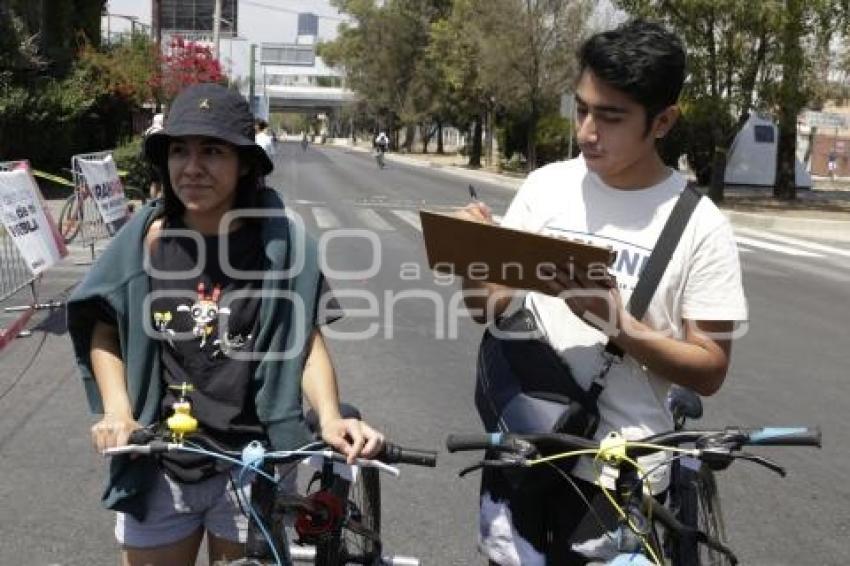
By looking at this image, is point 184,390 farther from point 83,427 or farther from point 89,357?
point 83,427

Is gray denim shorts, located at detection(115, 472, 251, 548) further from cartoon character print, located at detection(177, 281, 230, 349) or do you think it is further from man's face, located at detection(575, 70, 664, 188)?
man's face, located at detection(575, 70, 664, 188)

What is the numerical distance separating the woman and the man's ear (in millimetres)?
862

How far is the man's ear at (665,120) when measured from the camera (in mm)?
2271

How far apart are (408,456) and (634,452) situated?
0.47 m

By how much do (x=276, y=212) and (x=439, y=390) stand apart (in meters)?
4.10

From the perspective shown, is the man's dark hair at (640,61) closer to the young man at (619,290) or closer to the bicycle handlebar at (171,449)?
the young man at (619,290)

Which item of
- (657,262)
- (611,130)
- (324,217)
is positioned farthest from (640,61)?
(324,217)

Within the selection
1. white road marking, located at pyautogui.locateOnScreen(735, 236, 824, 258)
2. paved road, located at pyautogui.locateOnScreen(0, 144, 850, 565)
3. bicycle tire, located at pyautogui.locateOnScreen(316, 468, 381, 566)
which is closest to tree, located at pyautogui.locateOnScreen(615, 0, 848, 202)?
white road marking, located at pyautogui.locateOnScreen(735, 236, 824, 258)

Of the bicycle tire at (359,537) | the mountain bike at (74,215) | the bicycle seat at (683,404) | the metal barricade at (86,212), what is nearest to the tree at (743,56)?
the metal barricade at (86,212)

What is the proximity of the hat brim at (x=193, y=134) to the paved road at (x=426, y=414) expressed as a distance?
205cm

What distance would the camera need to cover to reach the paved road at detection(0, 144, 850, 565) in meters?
4.21

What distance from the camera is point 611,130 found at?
2260mm

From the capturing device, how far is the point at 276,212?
2.50m

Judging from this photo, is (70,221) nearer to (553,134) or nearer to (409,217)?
(409,217)
